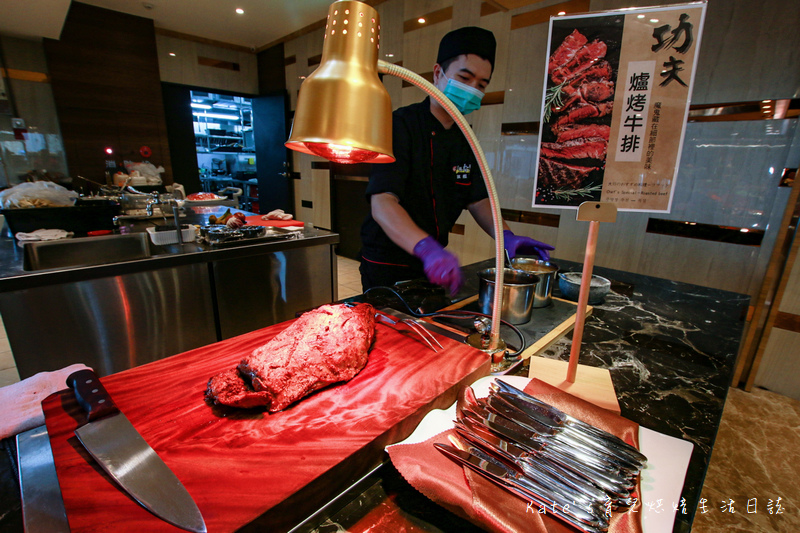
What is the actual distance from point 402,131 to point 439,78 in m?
0.39

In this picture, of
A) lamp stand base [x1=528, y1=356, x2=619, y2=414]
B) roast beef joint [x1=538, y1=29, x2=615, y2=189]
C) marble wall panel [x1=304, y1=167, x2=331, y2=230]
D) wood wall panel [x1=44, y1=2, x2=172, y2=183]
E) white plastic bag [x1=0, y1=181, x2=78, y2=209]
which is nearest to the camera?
lamp stand base [x1=528, y1=356, x2=619, y2=414]

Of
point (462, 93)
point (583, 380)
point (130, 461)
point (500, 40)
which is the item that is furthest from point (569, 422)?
point (500, 40)

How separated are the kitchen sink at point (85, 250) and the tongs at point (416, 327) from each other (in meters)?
1.87

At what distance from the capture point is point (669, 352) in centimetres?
119

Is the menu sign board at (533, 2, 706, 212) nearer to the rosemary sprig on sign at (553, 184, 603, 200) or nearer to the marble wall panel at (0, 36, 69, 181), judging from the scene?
the rosemary sprig on sign at (553, 184, 603, 200)

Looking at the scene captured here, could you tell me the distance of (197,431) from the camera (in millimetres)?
674

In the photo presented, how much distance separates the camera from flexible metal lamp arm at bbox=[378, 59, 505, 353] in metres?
0.67

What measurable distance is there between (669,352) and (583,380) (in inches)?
19.3

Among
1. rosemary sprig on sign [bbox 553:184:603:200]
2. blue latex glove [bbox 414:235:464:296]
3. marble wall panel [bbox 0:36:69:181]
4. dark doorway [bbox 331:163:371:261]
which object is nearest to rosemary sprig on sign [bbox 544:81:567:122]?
rosemary sprig on sign [bbox 553:184:603:200]

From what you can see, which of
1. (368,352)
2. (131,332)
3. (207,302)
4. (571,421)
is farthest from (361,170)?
(571,421)

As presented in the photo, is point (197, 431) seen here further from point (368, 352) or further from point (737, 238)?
point (737, 238)

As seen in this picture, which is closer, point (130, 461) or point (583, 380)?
point (130, 461)

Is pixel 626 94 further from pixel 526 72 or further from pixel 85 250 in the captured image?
pixel 85 250

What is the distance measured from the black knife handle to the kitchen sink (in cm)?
173
